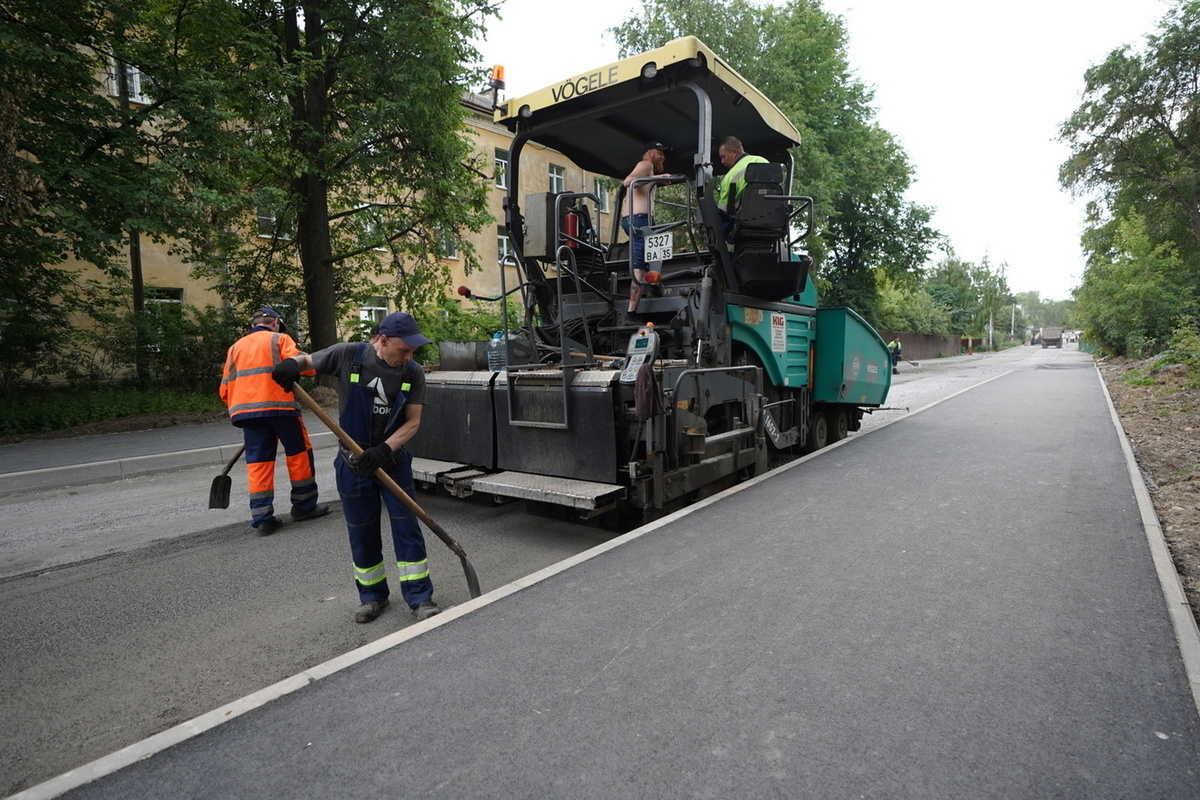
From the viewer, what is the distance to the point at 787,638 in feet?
9.50

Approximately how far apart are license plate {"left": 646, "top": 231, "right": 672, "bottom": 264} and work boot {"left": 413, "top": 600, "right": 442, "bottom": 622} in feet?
10.5

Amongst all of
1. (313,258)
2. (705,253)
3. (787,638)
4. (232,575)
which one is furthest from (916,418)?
(313,258)

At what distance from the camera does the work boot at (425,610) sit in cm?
334

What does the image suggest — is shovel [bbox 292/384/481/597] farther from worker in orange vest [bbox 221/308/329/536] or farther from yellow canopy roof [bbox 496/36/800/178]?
yellow canopy roof [bbox 496/36/800/178]

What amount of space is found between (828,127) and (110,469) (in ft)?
79.0

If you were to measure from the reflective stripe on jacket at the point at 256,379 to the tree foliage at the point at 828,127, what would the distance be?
19030 millimetres

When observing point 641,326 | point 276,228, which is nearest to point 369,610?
point 641,326

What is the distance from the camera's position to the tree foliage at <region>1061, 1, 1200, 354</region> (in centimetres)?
2645

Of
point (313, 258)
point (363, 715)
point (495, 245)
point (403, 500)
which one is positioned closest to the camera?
point (363, 715)

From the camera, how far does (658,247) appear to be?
17.6ft

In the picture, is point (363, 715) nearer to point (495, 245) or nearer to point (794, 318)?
point (794, 318)

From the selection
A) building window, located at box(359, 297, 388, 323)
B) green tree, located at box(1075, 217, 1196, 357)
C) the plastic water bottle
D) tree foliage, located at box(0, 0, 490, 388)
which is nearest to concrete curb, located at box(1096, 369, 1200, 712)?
the plastic water bottle

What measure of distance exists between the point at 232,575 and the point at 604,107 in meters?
4.35

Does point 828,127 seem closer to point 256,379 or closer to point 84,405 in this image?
point 84,405
